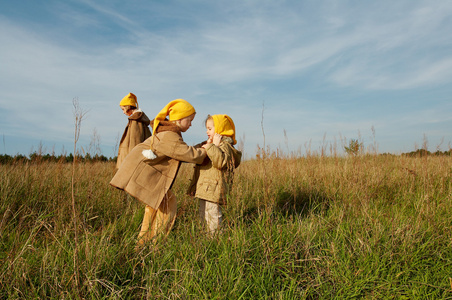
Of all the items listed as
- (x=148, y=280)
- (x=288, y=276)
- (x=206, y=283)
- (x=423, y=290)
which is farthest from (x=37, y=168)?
(x=423, y=290)

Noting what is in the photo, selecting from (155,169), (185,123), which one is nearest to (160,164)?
(155,169)

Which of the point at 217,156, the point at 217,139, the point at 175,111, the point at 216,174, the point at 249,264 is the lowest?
the point at 249,264

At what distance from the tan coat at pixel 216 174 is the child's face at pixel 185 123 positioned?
44 centimetres

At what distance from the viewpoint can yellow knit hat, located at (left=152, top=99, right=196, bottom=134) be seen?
3.22 meters

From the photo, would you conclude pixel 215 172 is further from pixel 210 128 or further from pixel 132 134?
pixel 132 134

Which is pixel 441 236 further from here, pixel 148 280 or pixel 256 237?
pixel 148 280

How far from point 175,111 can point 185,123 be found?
17 cm

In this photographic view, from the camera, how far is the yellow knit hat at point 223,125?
129 inches

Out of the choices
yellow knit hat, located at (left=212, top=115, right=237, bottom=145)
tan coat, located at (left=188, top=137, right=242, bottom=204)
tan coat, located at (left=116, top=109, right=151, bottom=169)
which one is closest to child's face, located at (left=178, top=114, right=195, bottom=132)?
yellow knit hat, located at (left=212, top=115, right=237, bottom=145)

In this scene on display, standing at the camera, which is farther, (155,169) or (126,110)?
(126,110)

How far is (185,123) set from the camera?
3285 millimetres

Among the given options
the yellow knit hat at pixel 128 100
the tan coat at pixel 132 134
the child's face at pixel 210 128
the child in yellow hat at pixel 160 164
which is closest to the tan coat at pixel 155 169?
the child in yellow hat at pixel 160 164

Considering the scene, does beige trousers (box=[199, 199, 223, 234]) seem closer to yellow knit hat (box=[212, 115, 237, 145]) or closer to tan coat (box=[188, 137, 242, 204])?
tan coat (box=[188, 137, 242, 204])

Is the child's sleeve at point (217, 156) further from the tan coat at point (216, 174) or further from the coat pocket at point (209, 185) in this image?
the coat pocket at point (209, 185)
